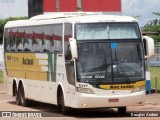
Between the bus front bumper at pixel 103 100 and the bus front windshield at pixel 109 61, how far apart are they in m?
0.44

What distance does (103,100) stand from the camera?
20.9 metres

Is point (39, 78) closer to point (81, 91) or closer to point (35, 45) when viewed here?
point (35, 45)

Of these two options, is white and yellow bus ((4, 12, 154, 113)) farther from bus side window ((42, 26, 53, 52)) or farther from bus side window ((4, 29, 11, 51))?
bus side window ((4, 29, 11, 51))

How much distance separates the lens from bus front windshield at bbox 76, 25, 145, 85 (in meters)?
21.1

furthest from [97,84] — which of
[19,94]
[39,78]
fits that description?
[19,94]

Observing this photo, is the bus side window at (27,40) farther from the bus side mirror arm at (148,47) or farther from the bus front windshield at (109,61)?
the bus side mirror arm at (148,47)

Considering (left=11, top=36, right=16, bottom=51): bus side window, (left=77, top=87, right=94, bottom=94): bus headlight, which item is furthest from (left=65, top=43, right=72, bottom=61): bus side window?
(left=11, top=36, right=16, bottom=51): bus side window

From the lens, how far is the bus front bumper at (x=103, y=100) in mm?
20891

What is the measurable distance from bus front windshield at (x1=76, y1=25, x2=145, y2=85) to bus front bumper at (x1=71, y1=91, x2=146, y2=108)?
436 mm

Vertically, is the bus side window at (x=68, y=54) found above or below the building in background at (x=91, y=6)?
above


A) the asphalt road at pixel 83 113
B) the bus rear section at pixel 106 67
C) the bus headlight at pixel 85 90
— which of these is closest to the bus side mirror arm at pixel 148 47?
the bus rear section at pixel 106 67

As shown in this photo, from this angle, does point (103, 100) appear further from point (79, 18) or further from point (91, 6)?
point (91, 6)

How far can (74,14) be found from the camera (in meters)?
23.5

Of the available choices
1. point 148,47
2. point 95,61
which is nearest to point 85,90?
point 95,61
